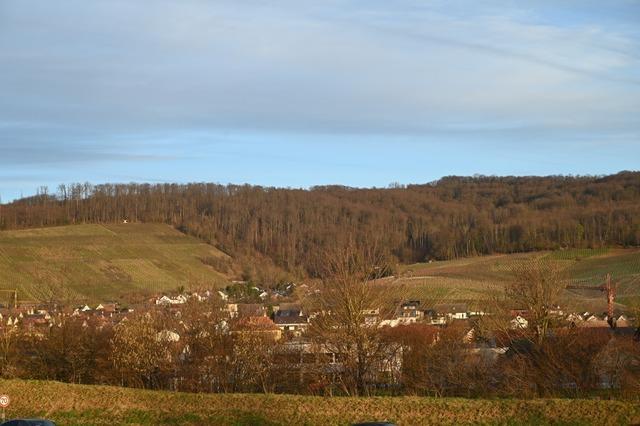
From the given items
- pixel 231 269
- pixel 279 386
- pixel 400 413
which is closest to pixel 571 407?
pixel 400 413

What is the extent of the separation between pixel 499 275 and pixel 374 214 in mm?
71355

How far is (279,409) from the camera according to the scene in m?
21.4

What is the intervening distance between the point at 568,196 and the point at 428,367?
130054mm

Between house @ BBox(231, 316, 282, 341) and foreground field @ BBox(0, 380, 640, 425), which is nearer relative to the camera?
foreground field @ BBox(0, 380, 640, 425)

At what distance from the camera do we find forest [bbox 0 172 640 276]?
114062 mm

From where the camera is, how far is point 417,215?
152125 mm

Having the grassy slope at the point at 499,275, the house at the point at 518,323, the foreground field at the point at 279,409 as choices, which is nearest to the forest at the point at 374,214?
the grassy slope at the point at 499,275

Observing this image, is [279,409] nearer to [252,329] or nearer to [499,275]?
[252,329]

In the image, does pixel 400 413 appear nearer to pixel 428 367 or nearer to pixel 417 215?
pixel 428 367

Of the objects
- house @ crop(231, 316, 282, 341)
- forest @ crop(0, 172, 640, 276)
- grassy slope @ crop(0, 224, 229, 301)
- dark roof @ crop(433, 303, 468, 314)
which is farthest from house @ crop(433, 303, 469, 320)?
forest @ crop(0, 172, 640, 276)

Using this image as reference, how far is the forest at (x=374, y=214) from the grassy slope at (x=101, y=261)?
9.45m

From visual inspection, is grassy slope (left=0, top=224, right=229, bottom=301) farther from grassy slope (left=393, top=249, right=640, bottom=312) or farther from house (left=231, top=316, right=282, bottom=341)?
house (left=231, top=316, right=282, bottom=341)

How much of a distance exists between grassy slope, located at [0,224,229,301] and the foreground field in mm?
54548

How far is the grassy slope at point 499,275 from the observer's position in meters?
68.4
